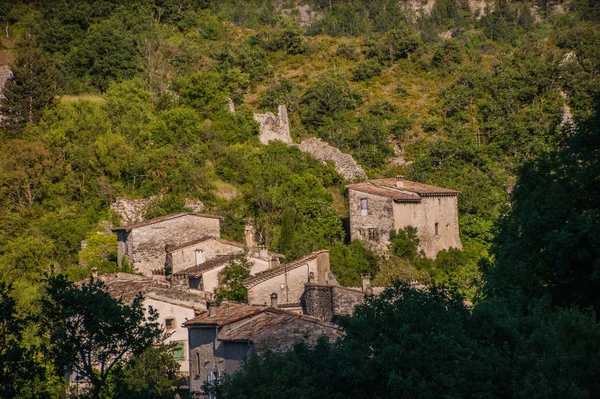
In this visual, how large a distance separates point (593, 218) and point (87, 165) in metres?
31.5

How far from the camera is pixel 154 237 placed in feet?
140

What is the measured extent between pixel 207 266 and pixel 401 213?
11.5m

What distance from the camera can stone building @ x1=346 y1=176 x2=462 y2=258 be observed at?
1823 inches

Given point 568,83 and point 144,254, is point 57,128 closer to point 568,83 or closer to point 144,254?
point 144,254

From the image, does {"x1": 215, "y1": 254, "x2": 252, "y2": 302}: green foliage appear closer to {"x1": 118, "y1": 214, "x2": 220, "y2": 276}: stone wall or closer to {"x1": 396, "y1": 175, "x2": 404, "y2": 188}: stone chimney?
{"x1": 118, "y1": 214, "x2": 220, "y2": 276}: stone wall

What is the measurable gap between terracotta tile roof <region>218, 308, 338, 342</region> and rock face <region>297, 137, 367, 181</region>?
26.6 meters

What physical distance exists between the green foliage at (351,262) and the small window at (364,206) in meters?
1.54

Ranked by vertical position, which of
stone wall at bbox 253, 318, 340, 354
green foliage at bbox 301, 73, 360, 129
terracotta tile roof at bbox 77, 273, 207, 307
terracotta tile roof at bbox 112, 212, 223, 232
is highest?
green foliage at bbox 301, 73, 360, 129

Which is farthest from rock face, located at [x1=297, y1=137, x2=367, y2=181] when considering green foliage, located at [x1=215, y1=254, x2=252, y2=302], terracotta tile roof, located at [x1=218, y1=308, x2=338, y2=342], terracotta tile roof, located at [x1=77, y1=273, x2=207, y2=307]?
terracotta tile roof, located at [x1=218, y1=308, x2=338, y2=342]

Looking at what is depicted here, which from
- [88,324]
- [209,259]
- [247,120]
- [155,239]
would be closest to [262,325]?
[88,324]

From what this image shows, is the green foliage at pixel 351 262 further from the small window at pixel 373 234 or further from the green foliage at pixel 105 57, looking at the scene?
the green foliage at pixel 105 57

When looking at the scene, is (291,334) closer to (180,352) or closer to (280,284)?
(180,352)

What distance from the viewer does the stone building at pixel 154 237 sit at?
139ft

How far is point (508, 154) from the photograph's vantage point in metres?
58.4
